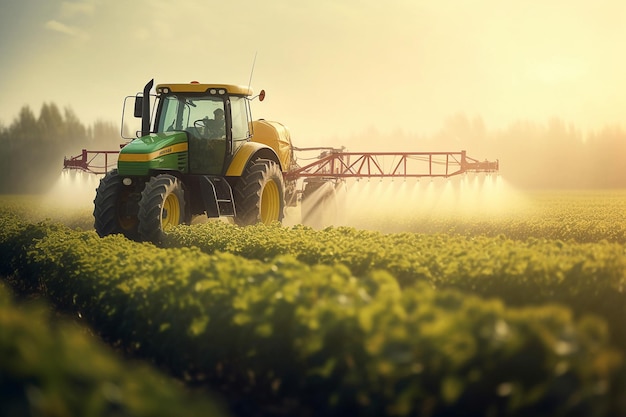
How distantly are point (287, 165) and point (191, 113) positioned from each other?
464 cm

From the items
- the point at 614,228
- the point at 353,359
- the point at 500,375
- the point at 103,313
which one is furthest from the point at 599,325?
the point at 614,228

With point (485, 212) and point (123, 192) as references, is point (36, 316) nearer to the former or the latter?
point (123, 192)

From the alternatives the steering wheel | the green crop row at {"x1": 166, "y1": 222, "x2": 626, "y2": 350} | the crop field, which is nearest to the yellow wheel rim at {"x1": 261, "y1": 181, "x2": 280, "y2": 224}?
the steering wheel

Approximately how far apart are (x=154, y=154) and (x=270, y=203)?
355 cm

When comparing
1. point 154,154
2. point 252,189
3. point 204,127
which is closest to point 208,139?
point 204,127

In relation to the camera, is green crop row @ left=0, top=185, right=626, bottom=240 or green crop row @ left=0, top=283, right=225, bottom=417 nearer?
green crop row @ left=0, top=283, right=225, bottom=417

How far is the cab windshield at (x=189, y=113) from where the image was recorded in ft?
54.6

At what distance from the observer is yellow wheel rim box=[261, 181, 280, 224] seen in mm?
18094

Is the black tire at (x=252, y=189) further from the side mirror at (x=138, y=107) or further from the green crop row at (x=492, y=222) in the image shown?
the green crop row at (x=492, y=222)

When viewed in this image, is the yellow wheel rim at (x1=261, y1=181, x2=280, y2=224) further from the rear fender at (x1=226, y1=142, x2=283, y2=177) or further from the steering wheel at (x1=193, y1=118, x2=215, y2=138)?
the steering wheel at (x1=193, y1=118, x2=215, y2=138)

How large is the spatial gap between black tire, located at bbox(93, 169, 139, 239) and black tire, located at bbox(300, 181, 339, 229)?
23.9ft

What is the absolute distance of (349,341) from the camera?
18.9ft

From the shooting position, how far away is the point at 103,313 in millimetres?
9758

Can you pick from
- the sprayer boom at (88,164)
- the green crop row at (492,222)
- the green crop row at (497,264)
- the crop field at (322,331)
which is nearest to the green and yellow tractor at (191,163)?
the crop field at (322,331)
